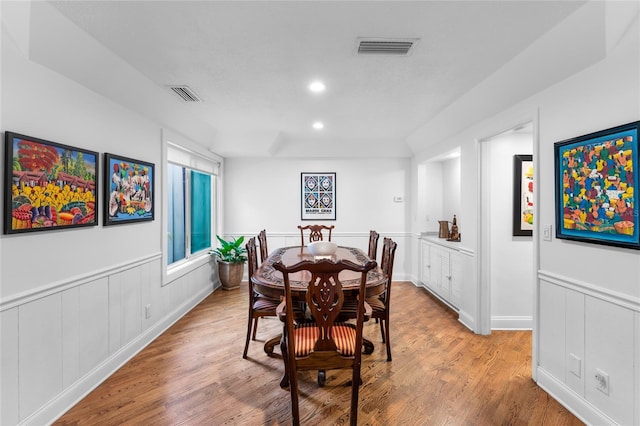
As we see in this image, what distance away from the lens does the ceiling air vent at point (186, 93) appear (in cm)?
271

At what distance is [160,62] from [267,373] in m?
2.55

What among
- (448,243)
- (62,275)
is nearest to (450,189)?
(448,243)

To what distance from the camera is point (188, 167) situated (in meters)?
4.04

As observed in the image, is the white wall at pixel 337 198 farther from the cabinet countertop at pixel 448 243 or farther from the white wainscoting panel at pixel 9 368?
the white wainscoting panel at pixel 9 368

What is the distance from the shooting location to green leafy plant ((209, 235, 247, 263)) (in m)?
4.74

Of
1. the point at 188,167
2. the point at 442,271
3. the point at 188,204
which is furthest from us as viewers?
the point at 188,204

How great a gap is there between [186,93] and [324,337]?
2517mm

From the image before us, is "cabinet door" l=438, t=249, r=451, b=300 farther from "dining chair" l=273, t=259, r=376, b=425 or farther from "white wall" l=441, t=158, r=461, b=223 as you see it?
"dining chair" l=273, t=259, r=376, b=425

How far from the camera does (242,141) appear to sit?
465 cm

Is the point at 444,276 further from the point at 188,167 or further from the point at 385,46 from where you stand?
the point at 188,167

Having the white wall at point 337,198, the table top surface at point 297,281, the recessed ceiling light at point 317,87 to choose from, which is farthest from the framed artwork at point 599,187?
the white wall at point 337,198

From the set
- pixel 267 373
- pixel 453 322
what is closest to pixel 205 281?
pixel 267 373

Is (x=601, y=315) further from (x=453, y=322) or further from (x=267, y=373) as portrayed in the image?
(x=267, y=373)

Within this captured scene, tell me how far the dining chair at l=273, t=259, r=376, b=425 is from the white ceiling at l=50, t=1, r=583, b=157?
1401 mm
